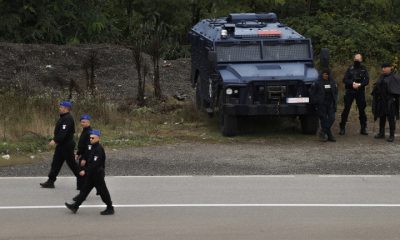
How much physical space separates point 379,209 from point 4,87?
43.7 ft

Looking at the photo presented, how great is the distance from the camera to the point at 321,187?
11125 millimetres

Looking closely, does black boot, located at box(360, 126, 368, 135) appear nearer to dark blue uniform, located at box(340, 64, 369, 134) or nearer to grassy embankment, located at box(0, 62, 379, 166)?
dark blue uniform, located at box(340, 64, 369, 134)

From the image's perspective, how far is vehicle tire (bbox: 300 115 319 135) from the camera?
15.9 metres

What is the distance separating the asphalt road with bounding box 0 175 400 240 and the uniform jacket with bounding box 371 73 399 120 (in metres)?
3.83

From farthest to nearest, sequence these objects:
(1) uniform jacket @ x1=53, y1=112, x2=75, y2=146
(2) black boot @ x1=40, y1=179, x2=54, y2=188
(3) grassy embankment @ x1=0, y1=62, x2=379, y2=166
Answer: (3) grassy embankment @ x1=0, y1=62, x2=379, y2=166 → (2) black boot @ x1=40, y1=179, x2=54, y2=188 → (1) uniform jacket @ x1=53, y1=112, x2=75, y2=146

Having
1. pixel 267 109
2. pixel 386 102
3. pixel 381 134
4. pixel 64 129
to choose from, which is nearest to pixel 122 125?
pixel 267 109

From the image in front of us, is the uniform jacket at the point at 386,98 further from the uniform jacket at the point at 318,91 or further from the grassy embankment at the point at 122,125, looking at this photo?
the grassy embankment at the point at 122,125

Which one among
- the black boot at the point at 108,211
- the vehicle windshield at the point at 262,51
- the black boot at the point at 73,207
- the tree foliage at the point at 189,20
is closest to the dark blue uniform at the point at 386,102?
the vehicle windshield at the point at 262,51

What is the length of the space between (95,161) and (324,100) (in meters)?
7.17

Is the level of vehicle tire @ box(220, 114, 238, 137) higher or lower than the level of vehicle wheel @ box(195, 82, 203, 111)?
lower

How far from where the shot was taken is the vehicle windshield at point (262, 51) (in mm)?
16188

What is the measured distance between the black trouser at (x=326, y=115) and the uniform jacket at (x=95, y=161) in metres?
7.03

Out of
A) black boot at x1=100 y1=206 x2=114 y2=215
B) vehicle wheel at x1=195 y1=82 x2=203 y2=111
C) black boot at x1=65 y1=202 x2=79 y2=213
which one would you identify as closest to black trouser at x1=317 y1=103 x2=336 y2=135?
vehicle wheel at x1=195 y1=82 x2=203 y2=111

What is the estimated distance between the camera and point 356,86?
52.4 ft
